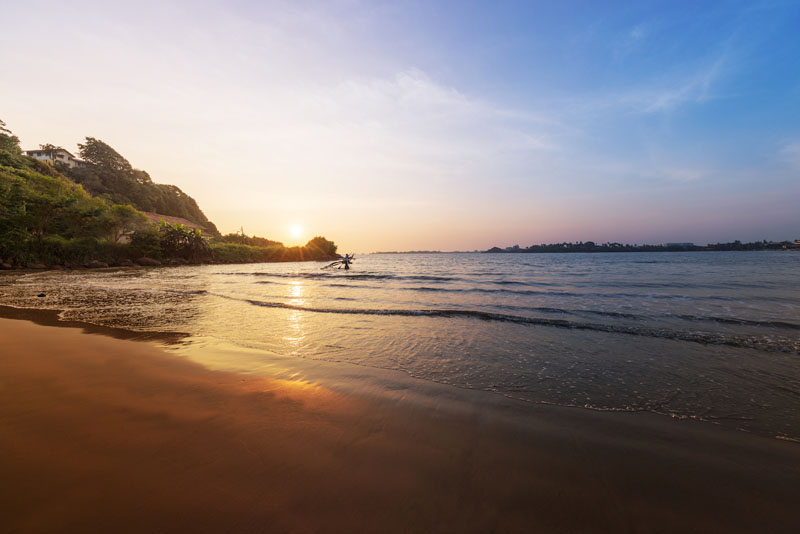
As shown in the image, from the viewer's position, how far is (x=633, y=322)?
8992 mm

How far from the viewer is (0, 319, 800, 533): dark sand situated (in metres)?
1.95

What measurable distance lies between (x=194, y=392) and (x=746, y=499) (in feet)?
19.2

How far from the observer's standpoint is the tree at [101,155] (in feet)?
276

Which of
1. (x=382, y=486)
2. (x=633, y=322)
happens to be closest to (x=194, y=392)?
(x=382, y=486)

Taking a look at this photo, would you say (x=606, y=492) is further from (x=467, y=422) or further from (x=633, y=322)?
(x=633, y=322)

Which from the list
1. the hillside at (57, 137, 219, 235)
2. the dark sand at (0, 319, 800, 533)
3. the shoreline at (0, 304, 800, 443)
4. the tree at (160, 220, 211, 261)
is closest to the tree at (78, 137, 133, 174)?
the hillside at (57, 137, 219, 235)

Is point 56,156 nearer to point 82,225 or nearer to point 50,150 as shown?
point 50,150

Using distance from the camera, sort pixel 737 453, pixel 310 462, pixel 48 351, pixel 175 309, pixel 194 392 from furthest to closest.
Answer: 1. pixel 175 309
2. pixel 48 351
3. pixel 194 392
4. pixel 737 453
5. pixel 310 462

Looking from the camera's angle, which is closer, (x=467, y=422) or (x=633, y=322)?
(x=467, y=422)

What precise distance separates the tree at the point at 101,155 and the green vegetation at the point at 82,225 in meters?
0.28

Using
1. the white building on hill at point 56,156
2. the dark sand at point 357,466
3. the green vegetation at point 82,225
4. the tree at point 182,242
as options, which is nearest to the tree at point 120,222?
the green vegetation at point 82,225

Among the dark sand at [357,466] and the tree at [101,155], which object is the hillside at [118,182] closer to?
the tree at [101,155]

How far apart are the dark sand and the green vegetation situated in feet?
148

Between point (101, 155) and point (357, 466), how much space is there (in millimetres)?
126912
